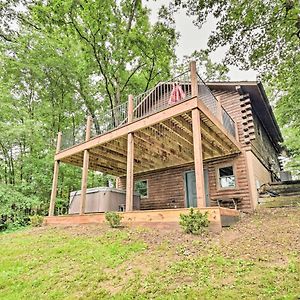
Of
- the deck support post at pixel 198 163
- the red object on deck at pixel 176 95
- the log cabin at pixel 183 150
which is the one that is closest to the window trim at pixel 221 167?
the log cabin at pixel 183 150

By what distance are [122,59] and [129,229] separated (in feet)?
43.1

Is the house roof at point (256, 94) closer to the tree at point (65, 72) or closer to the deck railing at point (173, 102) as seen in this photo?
the deck railing at point (173, 102)

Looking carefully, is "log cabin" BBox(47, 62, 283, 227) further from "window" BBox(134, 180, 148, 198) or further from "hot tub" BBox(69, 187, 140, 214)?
"hot tub" BBox(69, 187, 140, 214)

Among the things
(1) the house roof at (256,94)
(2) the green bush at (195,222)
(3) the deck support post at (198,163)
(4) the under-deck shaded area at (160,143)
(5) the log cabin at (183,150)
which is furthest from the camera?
(1) the house roof at (256,94)

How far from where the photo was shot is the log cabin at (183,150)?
278 inches

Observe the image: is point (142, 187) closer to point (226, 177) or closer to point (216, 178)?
point (216, 178)

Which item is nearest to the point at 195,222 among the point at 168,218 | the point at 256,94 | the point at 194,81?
the point at 168,218

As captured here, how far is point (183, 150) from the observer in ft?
32.7

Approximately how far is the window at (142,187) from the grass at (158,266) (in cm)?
694

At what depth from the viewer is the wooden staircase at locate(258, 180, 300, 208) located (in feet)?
29.2

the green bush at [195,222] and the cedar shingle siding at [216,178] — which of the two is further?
the cedar shingle siding at [216,178]

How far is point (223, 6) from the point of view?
28.1 ft

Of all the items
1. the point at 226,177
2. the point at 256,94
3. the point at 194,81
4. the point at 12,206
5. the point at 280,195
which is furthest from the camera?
the point at 12,206

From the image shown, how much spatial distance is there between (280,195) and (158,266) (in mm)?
7936
